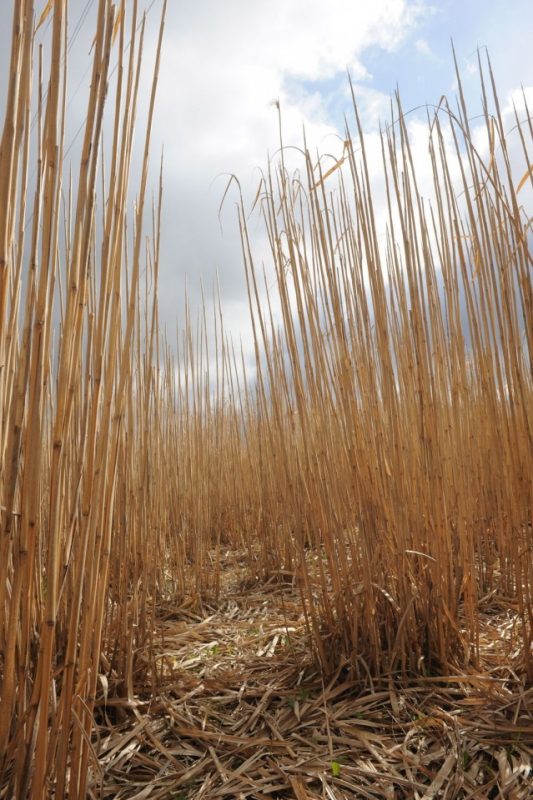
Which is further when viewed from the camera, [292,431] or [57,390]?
[292,431]

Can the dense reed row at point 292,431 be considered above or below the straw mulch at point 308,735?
above

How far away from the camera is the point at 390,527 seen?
1026 mm

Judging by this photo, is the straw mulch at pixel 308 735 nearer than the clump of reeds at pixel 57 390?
No

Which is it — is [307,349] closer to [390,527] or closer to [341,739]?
[390,527]

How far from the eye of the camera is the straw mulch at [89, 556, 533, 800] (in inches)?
30.5

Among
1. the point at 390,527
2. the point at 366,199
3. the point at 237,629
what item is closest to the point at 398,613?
the point at 390,527

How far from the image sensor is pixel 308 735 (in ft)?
2.97

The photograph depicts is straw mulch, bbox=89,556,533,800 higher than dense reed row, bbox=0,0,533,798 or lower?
lower

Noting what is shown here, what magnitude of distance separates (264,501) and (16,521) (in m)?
1.44

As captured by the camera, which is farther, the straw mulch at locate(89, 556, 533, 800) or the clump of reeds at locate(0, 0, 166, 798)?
the straw mulch at locate(89, 556, 533, 800)

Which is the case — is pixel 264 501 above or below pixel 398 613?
above

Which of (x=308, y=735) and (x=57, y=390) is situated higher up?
(x=57, y=390)

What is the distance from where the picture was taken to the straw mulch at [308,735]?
775 mm

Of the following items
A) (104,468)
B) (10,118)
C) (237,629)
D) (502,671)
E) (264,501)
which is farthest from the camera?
(264,501)
